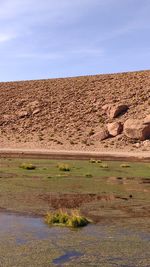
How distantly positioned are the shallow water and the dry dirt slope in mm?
38107

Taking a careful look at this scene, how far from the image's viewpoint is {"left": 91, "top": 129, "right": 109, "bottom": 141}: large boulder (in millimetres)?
53969

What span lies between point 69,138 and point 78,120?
6.58 meters

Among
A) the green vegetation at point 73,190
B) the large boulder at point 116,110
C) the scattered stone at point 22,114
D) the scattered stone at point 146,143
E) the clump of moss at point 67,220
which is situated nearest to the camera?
the clump of moss at point 67,220

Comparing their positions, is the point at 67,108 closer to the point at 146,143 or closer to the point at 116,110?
the point at 116,110

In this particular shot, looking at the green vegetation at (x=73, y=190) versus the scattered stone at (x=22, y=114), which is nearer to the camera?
the green vegetation at (x=73, y=190)

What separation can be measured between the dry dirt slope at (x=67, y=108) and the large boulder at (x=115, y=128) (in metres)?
1.37

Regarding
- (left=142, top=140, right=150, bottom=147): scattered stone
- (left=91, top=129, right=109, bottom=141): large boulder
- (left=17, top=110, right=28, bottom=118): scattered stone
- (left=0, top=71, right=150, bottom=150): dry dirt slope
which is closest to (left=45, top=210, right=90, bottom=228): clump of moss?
(left=142, top=140, right=150, bottom=147): scattered stone

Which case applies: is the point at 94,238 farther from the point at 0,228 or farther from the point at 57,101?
the point at 57,101

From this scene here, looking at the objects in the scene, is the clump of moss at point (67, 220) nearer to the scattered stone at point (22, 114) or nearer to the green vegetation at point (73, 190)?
the green vegetation at point (73, 190)

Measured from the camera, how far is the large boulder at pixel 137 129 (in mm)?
50188

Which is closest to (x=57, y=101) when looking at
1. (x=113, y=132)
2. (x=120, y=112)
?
(x=120, y=112)

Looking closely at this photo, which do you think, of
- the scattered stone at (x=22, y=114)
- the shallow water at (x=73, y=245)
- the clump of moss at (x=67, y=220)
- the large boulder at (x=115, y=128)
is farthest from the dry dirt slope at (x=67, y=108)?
the shallow water at (x=73, y=245)

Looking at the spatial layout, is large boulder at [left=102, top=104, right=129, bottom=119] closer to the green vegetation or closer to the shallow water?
the green vegetation

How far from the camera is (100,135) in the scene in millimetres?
54438
